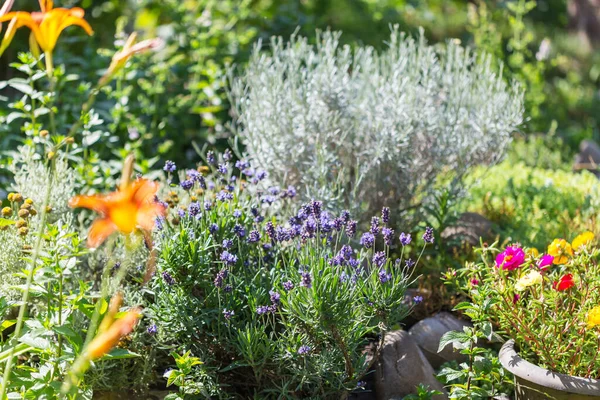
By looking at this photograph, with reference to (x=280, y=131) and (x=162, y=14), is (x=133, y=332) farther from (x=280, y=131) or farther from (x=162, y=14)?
(x=162, y=14)

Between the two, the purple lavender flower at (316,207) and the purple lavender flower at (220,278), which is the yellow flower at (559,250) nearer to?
the purple lavender flower at (316,207)

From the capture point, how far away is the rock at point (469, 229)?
4.10 meters

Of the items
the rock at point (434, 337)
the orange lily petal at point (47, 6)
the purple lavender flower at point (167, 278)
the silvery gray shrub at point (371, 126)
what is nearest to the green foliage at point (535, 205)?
the silvery gray shrub at point (371, 126)

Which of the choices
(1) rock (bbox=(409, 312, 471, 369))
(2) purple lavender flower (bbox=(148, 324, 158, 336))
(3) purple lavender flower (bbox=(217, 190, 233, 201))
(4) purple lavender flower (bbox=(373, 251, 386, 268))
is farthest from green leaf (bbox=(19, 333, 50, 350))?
(1) rock (bbox=(409, 312, 471, 369))

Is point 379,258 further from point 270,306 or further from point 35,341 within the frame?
point 35,341

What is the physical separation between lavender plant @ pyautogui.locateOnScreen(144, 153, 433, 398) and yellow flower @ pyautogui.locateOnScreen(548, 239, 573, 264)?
57 cm

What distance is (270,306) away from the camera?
267cm

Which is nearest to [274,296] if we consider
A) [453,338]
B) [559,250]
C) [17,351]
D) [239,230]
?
[239,230]

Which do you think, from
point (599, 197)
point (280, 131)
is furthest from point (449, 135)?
point (599, 197)

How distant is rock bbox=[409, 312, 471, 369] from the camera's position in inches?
133

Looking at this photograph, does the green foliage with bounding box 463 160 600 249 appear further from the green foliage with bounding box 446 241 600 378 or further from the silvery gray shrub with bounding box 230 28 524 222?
the green foliage with bounding box 446 241 600 378

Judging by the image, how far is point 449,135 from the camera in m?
4.01

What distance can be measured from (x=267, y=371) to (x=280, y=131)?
158cm

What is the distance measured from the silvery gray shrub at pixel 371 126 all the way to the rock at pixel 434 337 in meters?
0.71
